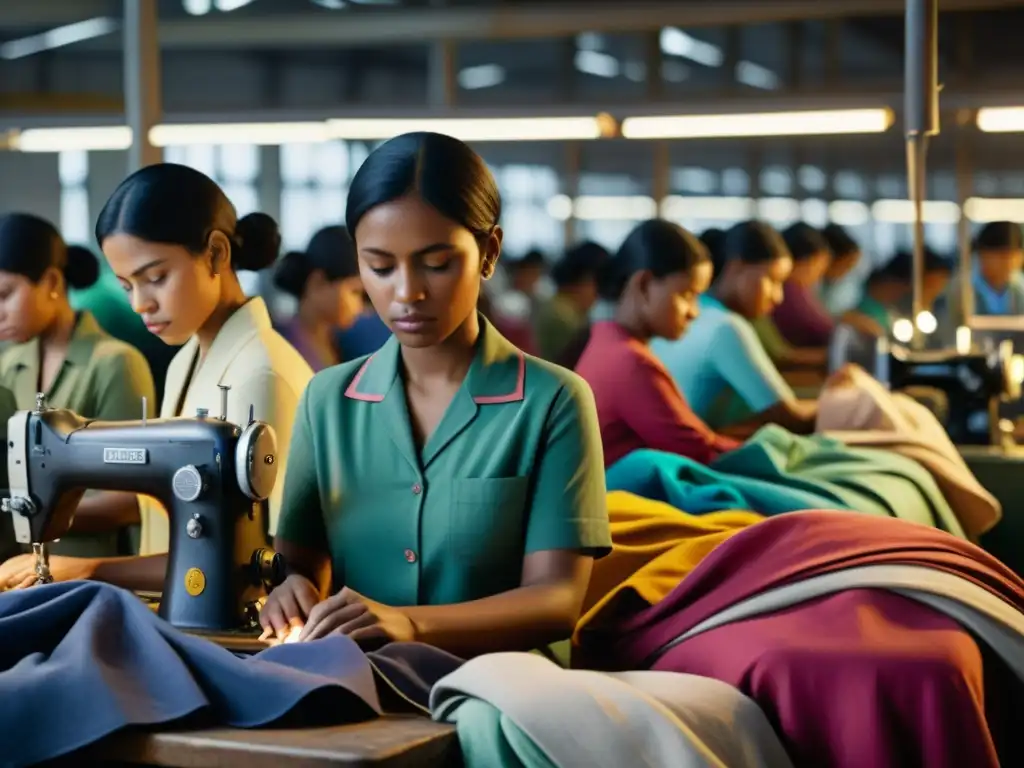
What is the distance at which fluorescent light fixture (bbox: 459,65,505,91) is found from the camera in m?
12.6

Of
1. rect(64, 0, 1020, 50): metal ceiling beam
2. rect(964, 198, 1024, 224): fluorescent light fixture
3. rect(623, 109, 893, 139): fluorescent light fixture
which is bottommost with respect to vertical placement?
rect(623, 109, 893, 139): fluorescent light fixture

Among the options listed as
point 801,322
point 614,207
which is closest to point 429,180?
point 801,322

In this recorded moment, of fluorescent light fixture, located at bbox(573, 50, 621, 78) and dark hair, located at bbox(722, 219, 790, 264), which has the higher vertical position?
fluorescent light fixture, located at bbox(573, 50, 621, 78)

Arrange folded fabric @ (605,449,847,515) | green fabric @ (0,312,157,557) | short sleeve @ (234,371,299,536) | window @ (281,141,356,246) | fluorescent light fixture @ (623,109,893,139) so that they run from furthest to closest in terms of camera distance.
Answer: window @ (281,141,356,246) < fluorescent light fixture @ (623,109,893,139) < folded fabric @ (605,449,847,515) < green fabric @ (0,312,157,557) < short sleeve @ (234,371,299,536)

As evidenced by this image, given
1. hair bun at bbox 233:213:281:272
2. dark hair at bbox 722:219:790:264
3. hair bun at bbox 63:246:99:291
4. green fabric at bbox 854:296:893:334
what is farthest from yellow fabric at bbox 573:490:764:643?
green fabric at bbox 854:296:893:334

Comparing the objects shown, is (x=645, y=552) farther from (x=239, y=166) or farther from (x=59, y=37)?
(x=59, y=37)

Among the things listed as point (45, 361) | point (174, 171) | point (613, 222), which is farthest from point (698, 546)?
point (613, 222)

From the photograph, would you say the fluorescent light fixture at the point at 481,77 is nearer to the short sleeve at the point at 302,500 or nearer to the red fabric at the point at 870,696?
the short sleeve at the point at 302,500

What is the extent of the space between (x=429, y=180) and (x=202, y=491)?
0.51 metres

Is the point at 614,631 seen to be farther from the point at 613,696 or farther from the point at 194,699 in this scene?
the point at 194,699

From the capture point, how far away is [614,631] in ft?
7.34

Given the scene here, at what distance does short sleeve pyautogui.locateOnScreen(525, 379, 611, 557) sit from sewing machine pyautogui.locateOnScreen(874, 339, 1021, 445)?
286cm

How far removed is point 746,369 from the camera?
4.81m

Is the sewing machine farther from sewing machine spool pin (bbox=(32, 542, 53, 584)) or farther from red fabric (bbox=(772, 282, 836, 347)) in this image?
red fabric (bbox=(772, 282, 836, 347))
